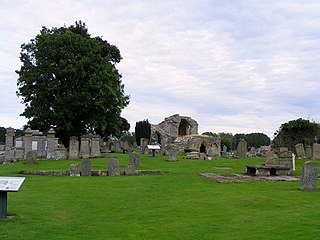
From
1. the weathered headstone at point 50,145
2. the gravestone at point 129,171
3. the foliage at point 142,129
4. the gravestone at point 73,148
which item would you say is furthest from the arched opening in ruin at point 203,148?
the gravestone at point 129,171

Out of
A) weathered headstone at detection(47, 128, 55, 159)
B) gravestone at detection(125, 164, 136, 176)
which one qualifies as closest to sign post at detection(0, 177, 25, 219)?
gravestone at detection(125, 164, 136, 176)

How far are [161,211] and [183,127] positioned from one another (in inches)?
2381

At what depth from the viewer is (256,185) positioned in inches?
723

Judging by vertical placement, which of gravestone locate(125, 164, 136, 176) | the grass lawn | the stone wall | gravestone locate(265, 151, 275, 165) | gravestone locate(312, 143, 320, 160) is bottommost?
the grass lawn

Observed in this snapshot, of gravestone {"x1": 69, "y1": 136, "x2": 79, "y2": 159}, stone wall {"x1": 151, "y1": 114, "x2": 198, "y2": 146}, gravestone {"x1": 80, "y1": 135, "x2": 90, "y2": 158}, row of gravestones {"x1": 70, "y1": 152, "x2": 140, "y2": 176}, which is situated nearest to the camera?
row of gravestones {"x1": 70, "y1": 152, "x2": 140, "y2": 176}

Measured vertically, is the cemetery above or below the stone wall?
below

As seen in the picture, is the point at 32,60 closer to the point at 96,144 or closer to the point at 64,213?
the point at 96,144

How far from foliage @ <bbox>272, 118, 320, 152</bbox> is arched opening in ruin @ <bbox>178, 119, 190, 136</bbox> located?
26.3 metres

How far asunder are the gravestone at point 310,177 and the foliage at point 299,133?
29.0m

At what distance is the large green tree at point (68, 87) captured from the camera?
39844 millimetres

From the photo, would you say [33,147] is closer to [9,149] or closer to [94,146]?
[9,149]

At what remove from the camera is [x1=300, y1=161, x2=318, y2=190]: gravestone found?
16250 mm

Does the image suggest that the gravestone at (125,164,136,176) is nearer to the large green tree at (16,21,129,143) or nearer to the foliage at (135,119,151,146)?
the large green tree at (16,21,129,143)

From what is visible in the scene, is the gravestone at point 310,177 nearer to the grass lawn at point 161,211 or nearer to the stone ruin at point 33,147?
the grass lawn at point 161,211
